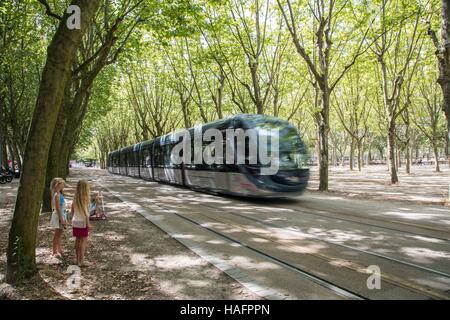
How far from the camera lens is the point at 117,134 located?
55.9 meters

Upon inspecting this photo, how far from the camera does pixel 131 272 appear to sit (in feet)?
16.6

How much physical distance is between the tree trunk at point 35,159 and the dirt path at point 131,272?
0.33m

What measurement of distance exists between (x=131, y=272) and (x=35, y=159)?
2.05 m

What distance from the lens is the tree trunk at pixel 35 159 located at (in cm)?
458

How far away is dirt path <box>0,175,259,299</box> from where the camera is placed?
4.25 meters

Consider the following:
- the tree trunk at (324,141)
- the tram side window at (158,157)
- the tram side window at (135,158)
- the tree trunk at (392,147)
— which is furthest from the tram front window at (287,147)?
the tram side window at (135,158)

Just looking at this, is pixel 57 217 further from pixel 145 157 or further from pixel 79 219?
pixel 145 157

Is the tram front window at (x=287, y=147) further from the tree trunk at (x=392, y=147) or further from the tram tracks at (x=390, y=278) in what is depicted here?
the tree trunk at (x=392, y=147)

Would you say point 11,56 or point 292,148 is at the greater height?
point 11,56

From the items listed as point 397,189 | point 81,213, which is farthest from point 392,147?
point 81,213

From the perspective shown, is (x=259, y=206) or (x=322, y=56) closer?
(x=259, y=206)
